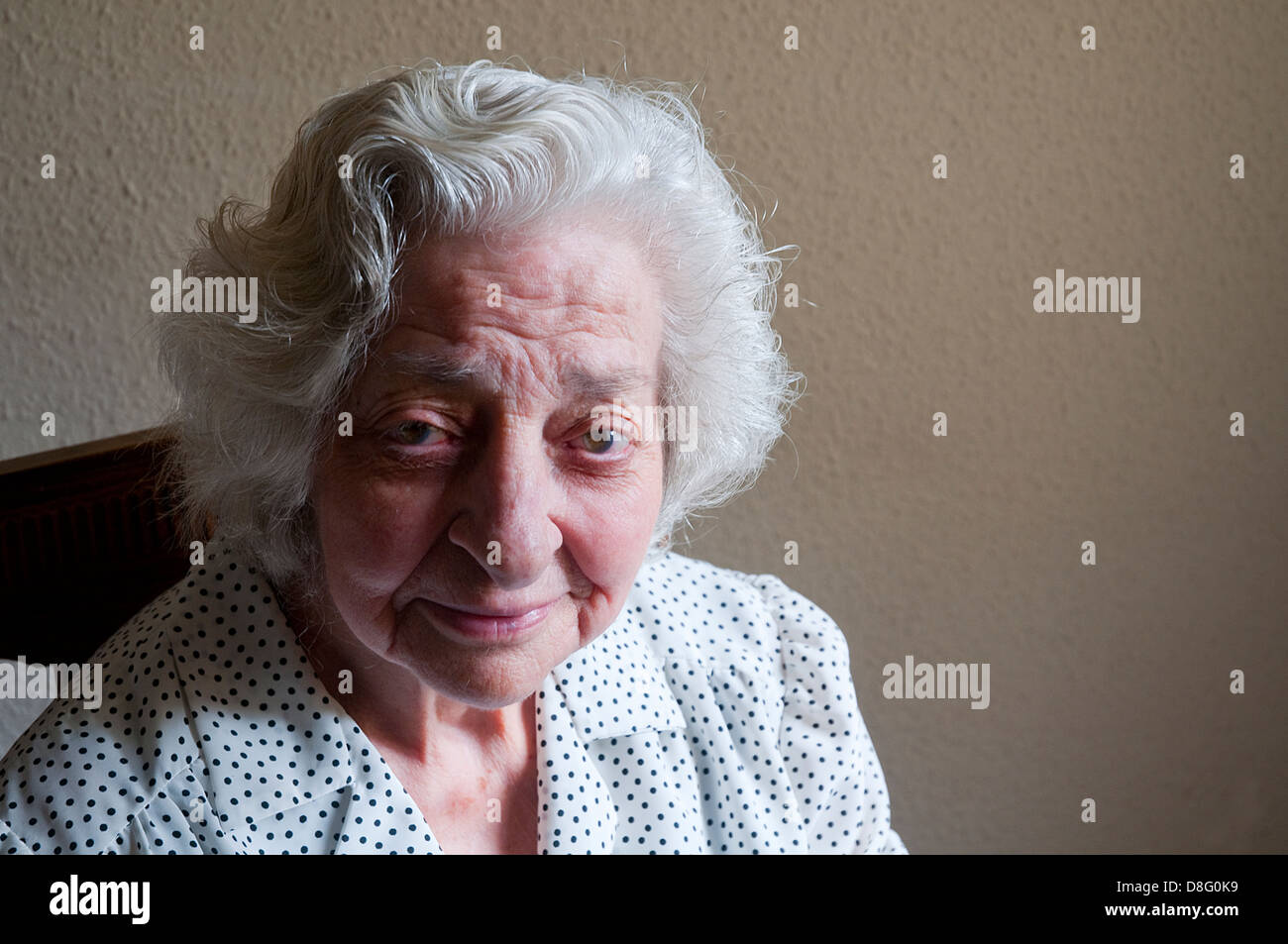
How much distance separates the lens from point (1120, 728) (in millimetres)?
1780

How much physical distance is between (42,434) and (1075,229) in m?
1.35

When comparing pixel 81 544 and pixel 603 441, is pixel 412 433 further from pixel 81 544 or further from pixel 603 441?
pixel 81 544

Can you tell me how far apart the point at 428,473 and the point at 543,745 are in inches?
12.3

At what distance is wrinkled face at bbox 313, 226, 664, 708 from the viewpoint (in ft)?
2.50

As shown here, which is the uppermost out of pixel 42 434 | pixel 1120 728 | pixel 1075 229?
pixel 1075 229

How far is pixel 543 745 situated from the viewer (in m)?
0.97

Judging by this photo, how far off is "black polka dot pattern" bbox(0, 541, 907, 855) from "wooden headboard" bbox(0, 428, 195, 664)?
14cm

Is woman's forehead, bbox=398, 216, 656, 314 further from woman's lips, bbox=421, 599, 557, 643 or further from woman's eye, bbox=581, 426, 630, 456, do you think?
woman's lips, bbox=421, 599, 557, 643

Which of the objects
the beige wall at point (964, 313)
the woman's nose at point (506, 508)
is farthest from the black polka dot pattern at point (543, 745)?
the beige wall at point (964, 313)

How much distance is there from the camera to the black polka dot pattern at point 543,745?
0.82 metres

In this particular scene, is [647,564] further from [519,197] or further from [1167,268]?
[1167,268]

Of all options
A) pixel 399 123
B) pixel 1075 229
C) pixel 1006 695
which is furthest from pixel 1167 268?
pixel 399 123

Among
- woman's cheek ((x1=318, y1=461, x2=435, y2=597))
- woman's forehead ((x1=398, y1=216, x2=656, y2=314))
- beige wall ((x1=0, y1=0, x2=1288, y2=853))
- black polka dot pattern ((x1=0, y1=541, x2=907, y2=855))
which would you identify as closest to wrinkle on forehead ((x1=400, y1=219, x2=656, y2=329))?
woman's forehead ((x1=398, y1=216, x2=656, y2=314))

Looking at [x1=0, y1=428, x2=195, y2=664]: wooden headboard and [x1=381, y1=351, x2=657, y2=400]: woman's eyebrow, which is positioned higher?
[x1=381, y1=351, x2=657, y2=400]: woman's eyebrow
